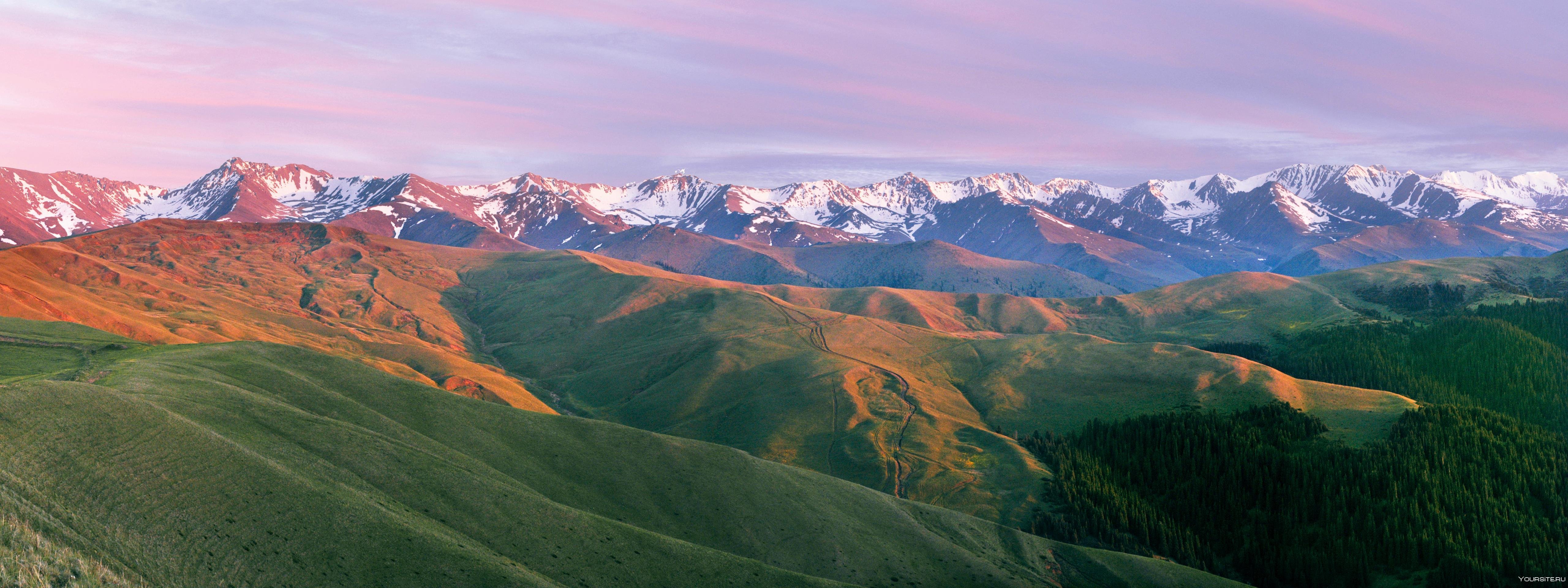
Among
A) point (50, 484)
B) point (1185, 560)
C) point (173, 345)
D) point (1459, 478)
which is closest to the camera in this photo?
point (50, 484)

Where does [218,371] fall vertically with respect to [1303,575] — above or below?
above

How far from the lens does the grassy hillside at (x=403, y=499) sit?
61.6 meters

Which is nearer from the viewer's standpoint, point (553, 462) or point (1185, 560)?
point (553, 462)

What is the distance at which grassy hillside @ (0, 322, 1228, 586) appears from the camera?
202ft

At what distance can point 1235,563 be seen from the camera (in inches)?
6383

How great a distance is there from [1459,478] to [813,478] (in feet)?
477

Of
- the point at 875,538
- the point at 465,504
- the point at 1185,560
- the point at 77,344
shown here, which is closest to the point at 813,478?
the point at 875,538

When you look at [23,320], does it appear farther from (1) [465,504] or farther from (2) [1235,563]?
(2) [1235,563]

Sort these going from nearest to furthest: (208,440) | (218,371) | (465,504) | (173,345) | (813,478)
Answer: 1. (208,440)
2. (465,504)
3. (218,371)
4. (813,478)
5. (173,345)

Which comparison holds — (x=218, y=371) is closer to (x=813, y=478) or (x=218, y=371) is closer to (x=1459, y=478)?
(x=813, y=478)

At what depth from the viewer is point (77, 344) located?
14888 cm

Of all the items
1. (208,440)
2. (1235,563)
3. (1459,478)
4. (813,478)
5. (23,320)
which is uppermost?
(208,440)

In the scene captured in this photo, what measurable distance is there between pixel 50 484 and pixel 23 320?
15169cm

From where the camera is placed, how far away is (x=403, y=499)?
8169 cm
